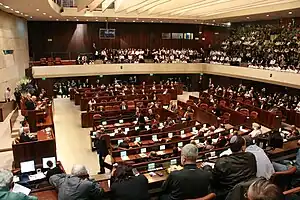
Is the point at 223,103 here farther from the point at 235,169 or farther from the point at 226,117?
the point at 235,169

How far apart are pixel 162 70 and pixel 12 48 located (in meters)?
10.3

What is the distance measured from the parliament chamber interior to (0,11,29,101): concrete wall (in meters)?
0.10

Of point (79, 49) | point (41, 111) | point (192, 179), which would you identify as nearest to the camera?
point (192, 179)

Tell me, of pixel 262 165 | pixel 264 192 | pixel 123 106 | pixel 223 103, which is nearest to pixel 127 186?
pixel 262 165

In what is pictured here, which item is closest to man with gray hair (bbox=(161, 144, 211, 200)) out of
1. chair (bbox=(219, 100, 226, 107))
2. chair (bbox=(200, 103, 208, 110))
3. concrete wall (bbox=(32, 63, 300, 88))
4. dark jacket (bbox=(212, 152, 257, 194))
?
dark jacket (bbox=(212, 152, 257, 194))

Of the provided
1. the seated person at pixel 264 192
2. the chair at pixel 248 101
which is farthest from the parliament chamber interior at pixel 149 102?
the chair at pixel 248 101

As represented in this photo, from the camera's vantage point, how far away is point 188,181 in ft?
11.3

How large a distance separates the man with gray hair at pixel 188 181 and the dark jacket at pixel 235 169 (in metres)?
0.21

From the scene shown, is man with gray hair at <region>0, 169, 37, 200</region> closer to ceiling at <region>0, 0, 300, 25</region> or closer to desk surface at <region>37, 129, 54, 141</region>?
desk surface at <region>37, 129, 54, 141</region>

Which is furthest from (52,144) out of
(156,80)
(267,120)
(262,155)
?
(156,80)

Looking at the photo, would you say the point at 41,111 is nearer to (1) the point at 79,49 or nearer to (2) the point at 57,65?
(2) the point at 57,65

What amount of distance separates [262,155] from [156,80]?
67.9 feet

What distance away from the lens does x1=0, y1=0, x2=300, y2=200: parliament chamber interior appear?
3689mm

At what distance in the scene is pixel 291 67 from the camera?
1653 centimetres
